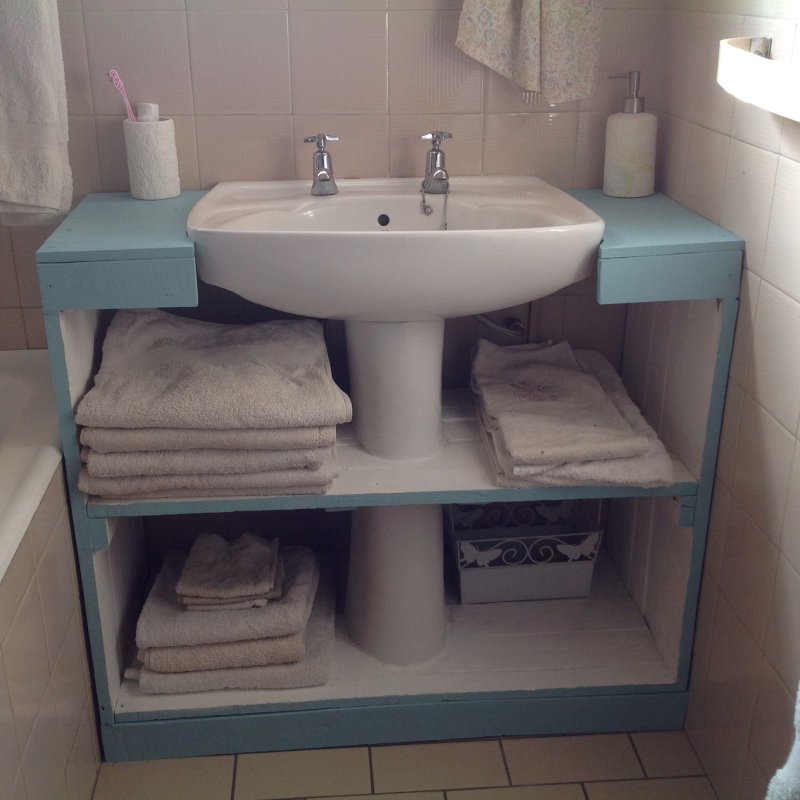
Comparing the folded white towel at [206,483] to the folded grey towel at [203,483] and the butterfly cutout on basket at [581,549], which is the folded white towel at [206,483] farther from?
the butterfly cutout on basket at [581,549]

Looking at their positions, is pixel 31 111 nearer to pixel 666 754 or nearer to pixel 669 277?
pixel 669 277

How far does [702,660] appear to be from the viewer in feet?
5.43

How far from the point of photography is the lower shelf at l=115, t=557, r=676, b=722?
1669 millimetres

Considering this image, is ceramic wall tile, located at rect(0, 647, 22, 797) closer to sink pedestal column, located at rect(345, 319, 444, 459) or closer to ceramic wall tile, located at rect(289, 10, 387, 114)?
sink pedestal column, located at rect(345, 319, 444, 459)

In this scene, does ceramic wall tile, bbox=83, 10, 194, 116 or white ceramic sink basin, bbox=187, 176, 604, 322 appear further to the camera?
ceramic wall tile, bbox=83, 10, 194, 116

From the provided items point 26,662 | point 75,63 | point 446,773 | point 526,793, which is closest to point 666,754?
point 526,793

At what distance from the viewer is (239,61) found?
1.69 meters

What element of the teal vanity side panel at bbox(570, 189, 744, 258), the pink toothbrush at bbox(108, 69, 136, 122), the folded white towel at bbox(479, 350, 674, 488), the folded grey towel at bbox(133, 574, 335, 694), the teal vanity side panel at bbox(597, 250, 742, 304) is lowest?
the folded grey towel at bbox(133, 574, 335, 694)

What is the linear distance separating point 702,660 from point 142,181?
1.24 meters

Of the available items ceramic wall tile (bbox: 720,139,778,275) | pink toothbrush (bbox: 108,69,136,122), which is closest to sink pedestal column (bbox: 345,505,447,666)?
ceramic wall tile (bbox: 720,139,778,275)

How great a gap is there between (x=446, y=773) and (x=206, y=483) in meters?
0.64

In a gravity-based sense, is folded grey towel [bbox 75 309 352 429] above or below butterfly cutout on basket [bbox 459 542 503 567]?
above

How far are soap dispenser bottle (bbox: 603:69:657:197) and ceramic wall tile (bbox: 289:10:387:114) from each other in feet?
1.33

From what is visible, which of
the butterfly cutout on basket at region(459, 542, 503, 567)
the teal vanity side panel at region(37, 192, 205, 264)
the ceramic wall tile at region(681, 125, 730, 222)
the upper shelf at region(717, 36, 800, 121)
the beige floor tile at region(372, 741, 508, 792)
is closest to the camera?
the upper shelf at region(717, 36, 800, 121)
